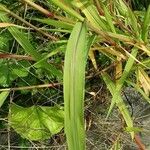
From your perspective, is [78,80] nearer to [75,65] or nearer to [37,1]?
[75,65]

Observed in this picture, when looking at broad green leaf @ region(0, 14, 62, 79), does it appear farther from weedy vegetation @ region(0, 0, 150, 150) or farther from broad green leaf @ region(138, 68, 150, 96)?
broad green leaf @ region(138, 68, 150, 96)

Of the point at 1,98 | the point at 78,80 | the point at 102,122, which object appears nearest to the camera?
the point at 78,80

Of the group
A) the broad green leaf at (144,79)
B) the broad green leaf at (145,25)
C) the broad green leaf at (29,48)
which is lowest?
the broad green leaf at (144,79)

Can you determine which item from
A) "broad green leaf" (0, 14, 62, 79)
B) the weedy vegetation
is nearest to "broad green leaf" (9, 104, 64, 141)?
the weedy vegetation

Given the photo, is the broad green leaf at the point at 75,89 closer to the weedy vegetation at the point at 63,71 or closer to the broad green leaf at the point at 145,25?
the weedy vegetation at the point at 63,71

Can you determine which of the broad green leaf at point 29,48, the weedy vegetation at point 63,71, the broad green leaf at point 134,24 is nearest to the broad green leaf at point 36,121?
the weedy vegetation at point 63,71

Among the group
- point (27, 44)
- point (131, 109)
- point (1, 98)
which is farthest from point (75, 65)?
point (131, 109)
